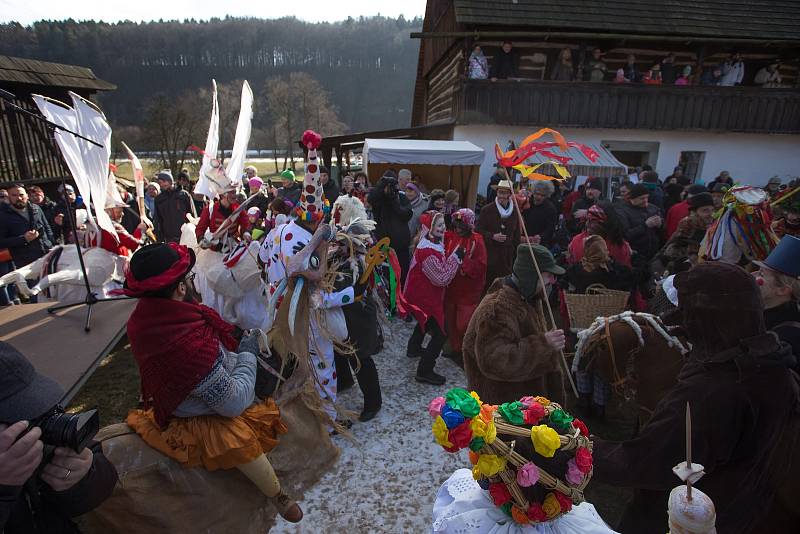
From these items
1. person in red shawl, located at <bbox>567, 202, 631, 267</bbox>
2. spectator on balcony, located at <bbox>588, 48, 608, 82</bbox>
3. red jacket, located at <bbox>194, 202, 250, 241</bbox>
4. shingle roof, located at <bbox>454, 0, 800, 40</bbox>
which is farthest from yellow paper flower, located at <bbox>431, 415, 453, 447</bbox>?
spectator on balcony, located at <bbox>588, 48, 608, 82</bbox>

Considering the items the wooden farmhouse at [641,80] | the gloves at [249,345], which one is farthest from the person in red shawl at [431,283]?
the wooden farmhouse at [641,80]

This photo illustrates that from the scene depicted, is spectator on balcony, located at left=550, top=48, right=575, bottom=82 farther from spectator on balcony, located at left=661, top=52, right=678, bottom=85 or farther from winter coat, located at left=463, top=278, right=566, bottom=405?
winter coat, located at left=463, top=278, right=566, bottom=405

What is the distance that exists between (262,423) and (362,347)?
1.49m

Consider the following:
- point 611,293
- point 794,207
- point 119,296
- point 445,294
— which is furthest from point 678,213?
point 119,296

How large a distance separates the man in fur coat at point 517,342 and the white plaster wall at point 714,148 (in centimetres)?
1106

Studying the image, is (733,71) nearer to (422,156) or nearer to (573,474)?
(422,156)

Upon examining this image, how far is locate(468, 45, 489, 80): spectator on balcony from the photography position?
12.5m

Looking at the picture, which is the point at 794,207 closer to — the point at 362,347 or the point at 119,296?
the point at 362,347

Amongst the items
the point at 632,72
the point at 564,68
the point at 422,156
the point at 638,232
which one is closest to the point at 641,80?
the point at 632,72

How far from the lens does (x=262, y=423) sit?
2.35m

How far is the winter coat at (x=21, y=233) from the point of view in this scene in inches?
237

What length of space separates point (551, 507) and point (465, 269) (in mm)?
3535

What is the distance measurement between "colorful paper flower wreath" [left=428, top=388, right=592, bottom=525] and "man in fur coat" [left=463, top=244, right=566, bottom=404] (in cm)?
110

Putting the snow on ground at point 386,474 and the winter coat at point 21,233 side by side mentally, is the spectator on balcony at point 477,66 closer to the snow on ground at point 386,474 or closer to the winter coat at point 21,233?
the snow on ground at point 386,474
